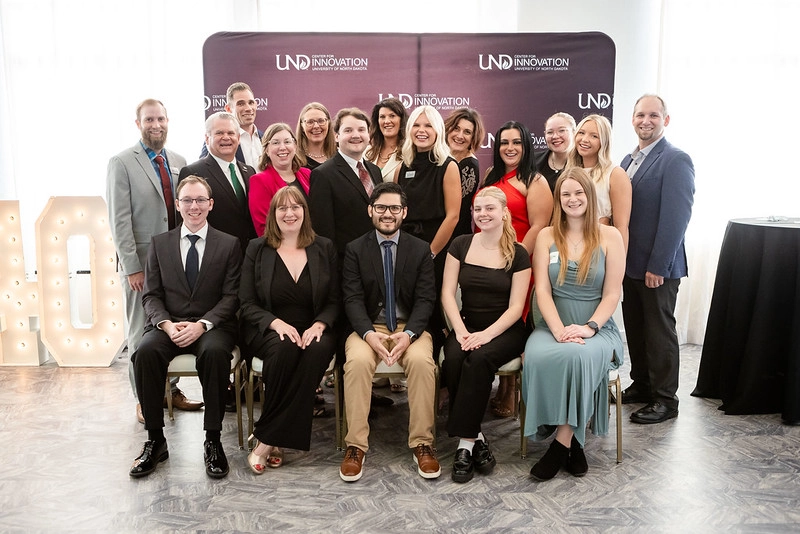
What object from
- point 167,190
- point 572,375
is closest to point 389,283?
point 572,375

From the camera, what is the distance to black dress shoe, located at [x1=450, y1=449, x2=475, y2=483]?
9.71 ft

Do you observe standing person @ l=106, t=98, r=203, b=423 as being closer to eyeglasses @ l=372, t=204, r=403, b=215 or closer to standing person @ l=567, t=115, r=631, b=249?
eyeglasses @ l=372, t=204, r=403, b=215

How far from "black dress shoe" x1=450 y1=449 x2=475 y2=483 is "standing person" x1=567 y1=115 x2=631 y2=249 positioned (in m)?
1.46

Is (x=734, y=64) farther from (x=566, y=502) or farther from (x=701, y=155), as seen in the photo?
(x=566, y=502)

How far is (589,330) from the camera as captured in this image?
3.13 m

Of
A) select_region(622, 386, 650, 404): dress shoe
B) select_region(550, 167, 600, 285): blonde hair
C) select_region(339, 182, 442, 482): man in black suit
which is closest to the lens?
select_region(339, 182, 442, 482): man in black suit

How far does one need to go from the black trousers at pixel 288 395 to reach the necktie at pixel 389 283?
414 mm

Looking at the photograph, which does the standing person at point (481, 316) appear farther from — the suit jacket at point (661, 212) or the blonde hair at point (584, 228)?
the suit jacket at point (661, 212)

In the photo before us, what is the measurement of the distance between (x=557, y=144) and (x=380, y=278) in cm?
133

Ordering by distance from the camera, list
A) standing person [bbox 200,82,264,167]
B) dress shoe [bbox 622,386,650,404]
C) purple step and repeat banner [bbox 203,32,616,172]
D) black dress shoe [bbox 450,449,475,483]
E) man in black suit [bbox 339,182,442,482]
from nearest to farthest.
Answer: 1. black dress shoe [bbox 450,449,475,483]
2. man in black suit [bbox 339,182,442,482]
3. dress shoe [bbox 622,386,650,404]
4. standing person [bbox 200,82,264,167]
5. purple step and repeat banner [bbox 203,32,616,172]

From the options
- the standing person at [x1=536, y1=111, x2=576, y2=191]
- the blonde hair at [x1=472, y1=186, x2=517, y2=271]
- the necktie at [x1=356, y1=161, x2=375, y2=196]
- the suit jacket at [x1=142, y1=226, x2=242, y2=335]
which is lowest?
the suit jacket at [x1=142, y1=226, x2=242, y2=335]

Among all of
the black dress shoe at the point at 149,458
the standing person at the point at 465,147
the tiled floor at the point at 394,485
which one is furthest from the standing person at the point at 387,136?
the black dress shoe at the point at 149,458

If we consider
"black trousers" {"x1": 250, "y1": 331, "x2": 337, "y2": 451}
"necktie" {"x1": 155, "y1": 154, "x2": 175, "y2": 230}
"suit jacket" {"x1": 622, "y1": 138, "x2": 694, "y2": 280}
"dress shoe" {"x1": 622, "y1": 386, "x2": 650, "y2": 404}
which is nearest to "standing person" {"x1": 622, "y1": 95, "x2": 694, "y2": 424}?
"suit jacket" {"x1": 622, "y1": 138, "x2": 694, "y2": 280}

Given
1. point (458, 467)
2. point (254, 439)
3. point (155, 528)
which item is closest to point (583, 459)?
point (458, 467)
